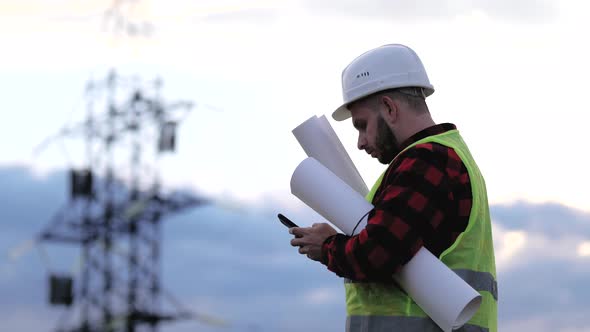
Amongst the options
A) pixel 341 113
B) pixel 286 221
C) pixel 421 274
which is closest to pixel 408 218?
pixel 421 274

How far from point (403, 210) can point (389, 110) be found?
22.1 inches

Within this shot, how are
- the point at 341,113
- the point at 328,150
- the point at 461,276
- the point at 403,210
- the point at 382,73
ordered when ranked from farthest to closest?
1. the point at 328,150
2. the point at 341,113
3. the point at 382,73
4. the point at 461,276
5. the point at 403,210

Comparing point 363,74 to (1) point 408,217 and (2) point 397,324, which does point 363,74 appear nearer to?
(1) point 408,217

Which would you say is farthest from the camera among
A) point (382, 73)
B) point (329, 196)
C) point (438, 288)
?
point (329, 196)

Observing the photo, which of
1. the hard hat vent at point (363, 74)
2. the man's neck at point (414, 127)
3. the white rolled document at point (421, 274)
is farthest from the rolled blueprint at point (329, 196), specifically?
the hard hat vent at point (363, 74)

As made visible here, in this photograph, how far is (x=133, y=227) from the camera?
34969 millimetres

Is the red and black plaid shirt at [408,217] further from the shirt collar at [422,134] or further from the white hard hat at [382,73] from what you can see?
the white hard hat at [382,73]

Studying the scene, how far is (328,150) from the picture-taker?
A: 16.7ft

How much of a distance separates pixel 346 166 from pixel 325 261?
807mm

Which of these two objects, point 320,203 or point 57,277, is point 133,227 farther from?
point 320,203

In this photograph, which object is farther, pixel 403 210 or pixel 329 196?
pixel 329 196

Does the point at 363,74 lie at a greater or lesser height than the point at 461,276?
greater

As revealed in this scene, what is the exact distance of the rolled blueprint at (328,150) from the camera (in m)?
5.08

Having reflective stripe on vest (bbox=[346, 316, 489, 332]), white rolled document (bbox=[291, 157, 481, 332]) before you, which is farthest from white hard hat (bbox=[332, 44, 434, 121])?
reflective stripe on vest (bbox=[346, 316, 489, 332])
